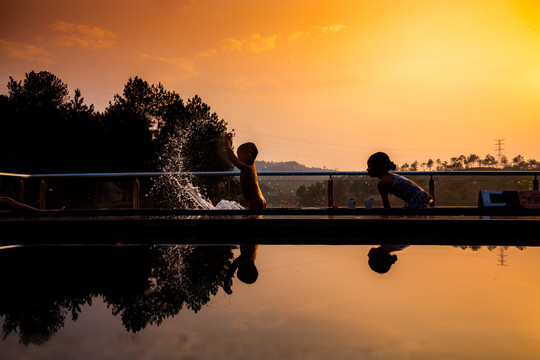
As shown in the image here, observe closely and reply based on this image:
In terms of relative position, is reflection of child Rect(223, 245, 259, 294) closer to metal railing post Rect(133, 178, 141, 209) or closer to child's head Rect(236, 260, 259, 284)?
child's head Rect(236, 260, 259, 284)

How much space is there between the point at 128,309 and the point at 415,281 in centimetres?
127

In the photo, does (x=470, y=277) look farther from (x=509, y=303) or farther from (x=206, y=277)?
(x=206, y=277)

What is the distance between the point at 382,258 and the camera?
9.59 feet

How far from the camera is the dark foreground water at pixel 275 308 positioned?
4.34ft

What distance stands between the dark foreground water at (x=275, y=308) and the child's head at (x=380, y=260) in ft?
0.15

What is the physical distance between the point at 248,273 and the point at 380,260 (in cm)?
86

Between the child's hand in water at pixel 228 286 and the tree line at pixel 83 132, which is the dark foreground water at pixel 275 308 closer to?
the child's hand in water at pixel 228 286

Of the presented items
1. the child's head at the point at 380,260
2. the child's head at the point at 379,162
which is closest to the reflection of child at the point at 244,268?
the child's head at the point at 380,260

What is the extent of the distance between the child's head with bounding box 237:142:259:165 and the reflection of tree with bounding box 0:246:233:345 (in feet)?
7.27

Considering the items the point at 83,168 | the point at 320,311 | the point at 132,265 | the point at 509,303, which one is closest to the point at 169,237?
the point at 132,265

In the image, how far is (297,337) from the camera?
1405 millimetres

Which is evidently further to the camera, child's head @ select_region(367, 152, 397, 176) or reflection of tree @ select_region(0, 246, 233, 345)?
child's head @ select_region(367, 152, 397, 176)

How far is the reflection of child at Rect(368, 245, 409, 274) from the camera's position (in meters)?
2.59

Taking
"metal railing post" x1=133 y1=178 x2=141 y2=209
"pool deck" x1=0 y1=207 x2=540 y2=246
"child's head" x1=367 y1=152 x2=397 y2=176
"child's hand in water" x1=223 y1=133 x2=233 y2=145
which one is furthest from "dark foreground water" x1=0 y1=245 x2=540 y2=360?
"metal railing post" x1=133 y1=178 x2=141 y2=209
